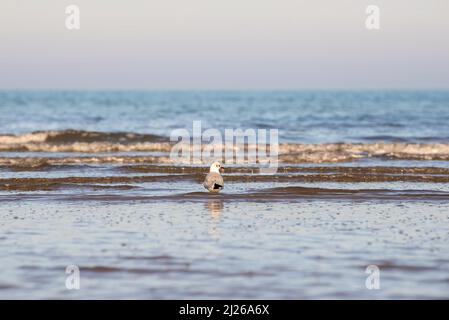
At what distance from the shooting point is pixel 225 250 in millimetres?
10820

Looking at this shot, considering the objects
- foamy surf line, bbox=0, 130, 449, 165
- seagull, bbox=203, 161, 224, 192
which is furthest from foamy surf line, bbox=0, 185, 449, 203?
foamy surf line, bbox=0, 130, 449, 165

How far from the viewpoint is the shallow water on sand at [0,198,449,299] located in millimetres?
8977

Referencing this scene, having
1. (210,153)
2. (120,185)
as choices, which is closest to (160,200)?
(120,185)

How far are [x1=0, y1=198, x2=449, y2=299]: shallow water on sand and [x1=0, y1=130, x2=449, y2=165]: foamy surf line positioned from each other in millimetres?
9399

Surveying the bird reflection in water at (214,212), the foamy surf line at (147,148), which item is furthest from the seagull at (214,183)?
the foamy surf line at (147,148)

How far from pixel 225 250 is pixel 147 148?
18.4m

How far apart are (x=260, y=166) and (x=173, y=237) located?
1151 cm

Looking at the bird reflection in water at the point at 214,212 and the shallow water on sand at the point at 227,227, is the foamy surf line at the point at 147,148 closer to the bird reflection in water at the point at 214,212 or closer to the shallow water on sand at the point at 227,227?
the shallow water on sand at the point at 227,227

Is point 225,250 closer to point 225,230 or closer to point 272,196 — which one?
point 225,230

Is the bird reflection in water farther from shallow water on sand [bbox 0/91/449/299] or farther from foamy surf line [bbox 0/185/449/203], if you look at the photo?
foamy surf line [bbox 0/185/449/203]

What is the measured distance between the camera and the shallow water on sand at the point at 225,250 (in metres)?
8.98

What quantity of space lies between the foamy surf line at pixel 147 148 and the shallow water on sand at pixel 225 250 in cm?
940

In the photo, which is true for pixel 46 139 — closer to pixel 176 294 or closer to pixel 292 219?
pixel 292 219
